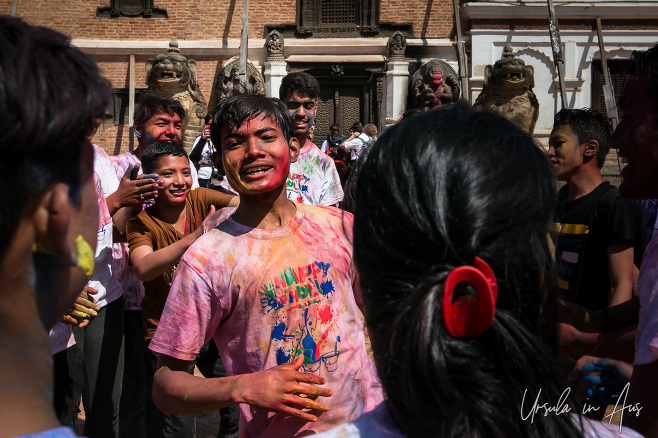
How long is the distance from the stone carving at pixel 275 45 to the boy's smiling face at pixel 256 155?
12.3 m

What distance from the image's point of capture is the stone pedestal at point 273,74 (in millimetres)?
14016

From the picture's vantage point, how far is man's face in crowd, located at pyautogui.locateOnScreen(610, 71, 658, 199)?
5.68 feet

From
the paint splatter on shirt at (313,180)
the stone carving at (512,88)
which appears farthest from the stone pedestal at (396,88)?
the paint splatter on shirt at (313,180)

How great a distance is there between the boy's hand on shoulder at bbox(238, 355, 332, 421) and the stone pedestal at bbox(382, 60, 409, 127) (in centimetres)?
1271

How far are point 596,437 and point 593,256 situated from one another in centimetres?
220

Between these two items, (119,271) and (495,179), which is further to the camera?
(119,271)

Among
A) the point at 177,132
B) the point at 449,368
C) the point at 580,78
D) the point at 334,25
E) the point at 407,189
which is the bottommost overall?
the point at 449,368

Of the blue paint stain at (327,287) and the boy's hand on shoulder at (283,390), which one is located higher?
the blue paint stain at (327,287)

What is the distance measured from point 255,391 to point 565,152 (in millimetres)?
2612

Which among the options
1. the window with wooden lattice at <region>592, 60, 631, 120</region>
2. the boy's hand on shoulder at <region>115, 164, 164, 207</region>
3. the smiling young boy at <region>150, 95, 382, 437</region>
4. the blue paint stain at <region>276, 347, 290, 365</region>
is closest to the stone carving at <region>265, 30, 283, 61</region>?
the window with wooden lattice at <region>592, 60, 631, 120</region>

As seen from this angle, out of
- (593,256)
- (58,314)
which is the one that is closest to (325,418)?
(58,314)

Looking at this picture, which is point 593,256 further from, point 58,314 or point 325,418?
point 58,314

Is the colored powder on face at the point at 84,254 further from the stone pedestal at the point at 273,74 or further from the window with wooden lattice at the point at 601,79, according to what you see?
the window with wooden lattice at the point at 601,79

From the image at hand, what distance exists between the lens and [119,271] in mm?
3496
